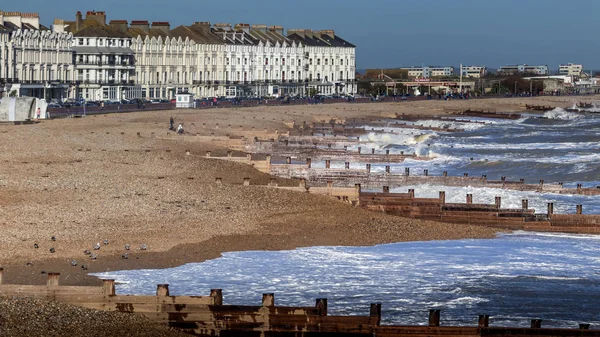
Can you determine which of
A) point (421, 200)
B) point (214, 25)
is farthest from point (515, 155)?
point (214, 25)

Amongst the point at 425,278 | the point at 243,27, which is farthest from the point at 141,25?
the point at 425,278

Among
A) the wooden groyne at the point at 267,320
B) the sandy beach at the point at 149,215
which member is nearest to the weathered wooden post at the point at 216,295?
the wooden groyne at the point at 267,320

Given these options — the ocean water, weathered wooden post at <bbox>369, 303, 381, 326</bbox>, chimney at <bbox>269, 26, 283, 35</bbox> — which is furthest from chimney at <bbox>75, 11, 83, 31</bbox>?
weathered wooden post at <bbox>369, 303, 381, 326</bbox>

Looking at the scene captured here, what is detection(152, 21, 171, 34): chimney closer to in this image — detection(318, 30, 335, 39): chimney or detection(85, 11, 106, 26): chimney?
detection(85, 11, 106, 26): chimney

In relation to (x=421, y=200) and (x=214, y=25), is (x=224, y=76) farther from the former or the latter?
(x=421, y=200)

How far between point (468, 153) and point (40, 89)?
58.2 meters

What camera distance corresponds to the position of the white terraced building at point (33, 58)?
100 m

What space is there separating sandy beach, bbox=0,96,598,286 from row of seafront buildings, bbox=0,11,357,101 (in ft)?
189

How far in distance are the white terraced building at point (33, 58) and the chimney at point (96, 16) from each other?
1127 centimetres

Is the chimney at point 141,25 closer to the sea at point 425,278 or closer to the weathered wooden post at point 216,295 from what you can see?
the sea at point 425,278

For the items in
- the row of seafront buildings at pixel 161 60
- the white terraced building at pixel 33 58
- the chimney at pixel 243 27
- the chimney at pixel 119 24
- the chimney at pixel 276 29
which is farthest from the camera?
the chimney at pixel 276 29

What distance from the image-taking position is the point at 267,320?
15.6m

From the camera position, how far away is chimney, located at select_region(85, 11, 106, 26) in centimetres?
12962

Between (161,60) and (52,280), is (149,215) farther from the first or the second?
(161,60)
